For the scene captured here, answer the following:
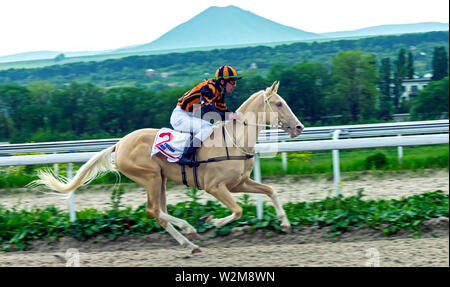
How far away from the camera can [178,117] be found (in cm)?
446

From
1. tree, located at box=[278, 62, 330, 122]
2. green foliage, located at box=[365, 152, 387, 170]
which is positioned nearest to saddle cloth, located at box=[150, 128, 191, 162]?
green foliage, located at box=[365, 152, 387, 170]

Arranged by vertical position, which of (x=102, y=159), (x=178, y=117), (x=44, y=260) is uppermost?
(x=178, y=117)

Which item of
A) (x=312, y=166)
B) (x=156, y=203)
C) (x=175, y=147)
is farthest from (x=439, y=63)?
(x=156, y=203)

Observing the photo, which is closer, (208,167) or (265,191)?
(208,167)

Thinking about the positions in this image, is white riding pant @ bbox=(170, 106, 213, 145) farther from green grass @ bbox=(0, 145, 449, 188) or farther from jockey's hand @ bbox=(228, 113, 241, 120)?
green grass @ bbox=(0, 145, 449, 188)

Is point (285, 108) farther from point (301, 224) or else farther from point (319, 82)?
point (319, 82)

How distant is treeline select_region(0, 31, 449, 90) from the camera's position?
1485 cm

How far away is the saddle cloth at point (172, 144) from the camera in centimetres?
432

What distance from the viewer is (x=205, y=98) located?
425cm

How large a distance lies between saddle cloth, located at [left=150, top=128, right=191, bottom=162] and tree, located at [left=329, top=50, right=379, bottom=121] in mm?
11574

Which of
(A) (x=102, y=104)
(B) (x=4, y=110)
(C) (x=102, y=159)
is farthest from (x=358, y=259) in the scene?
(B) (x=4, y=110)

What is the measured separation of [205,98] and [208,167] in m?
0.64

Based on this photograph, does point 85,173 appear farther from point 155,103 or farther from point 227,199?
point 155,103

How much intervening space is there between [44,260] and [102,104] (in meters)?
11.3
